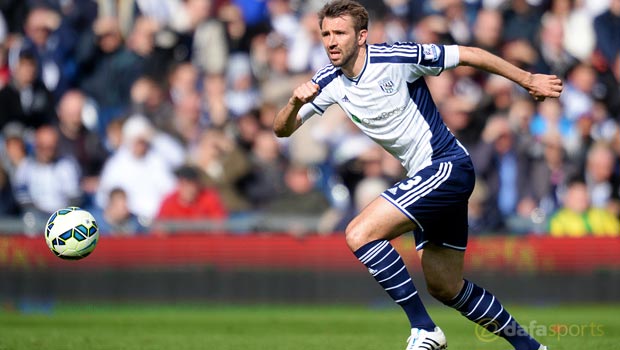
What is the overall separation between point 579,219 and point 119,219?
20.4ft

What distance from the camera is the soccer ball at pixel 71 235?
31.5ft

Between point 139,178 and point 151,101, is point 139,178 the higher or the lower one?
the lower one

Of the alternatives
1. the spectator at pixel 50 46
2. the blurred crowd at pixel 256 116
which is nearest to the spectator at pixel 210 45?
the blurred crowd at pixel 256 116

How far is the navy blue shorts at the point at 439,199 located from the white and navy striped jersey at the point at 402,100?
0.43 feet

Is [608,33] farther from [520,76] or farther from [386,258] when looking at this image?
[386,258]

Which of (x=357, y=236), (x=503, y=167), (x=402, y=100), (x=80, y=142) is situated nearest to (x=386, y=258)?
(x=357, y=236)

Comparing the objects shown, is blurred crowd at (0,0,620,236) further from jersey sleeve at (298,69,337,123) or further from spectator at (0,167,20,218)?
jersey sleeve at (298,69,337,123)

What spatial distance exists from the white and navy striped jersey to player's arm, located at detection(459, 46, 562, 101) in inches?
6.9

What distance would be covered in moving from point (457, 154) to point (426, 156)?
0.77ft

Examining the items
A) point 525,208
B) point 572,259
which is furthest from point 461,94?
point 572,259

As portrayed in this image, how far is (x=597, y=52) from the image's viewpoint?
57.6ft

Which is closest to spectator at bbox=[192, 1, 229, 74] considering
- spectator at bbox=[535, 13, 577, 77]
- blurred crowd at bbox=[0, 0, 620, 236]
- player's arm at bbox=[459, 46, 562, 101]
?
blurred crowd at bbox=[0, 0, 620, 236]

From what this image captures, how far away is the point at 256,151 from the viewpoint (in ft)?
53.3

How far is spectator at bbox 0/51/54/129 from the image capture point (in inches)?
669
